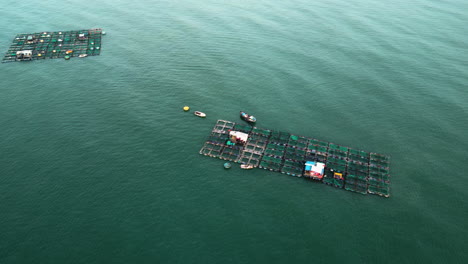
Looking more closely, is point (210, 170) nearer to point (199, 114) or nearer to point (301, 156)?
point (199, 114)

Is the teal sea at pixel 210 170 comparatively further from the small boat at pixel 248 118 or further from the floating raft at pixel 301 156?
the small boat at pixel 248 118

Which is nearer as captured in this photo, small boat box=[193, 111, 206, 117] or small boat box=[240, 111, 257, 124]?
small boat box=[240, 111, 257, 124]

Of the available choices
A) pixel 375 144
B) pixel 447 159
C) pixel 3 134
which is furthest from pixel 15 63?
pixel 447 159

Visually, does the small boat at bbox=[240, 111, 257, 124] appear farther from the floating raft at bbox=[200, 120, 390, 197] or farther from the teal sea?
the teal sea

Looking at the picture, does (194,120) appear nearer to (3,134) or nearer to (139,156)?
(139,156)

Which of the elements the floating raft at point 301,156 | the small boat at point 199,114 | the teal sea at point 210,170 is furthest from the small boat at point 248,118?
the small boat at point 199,114

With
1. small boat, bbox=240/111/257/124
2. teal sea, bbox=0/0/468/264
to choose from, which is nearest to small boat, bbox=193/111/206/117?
teal sea, bbox=0/0/468/264

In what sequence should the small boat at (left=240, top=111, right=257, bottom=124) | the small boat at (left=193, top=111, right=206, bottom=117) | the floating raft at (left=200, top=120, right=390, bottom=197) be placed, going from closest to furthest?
1. the floating raft at (left=200, top=120, right=390, bottom=197)
2. the small boat at (left=240, top=111, right=257, bottom=124)
3. the small boat at (left=193, top=111, right=206, bottom=117)
